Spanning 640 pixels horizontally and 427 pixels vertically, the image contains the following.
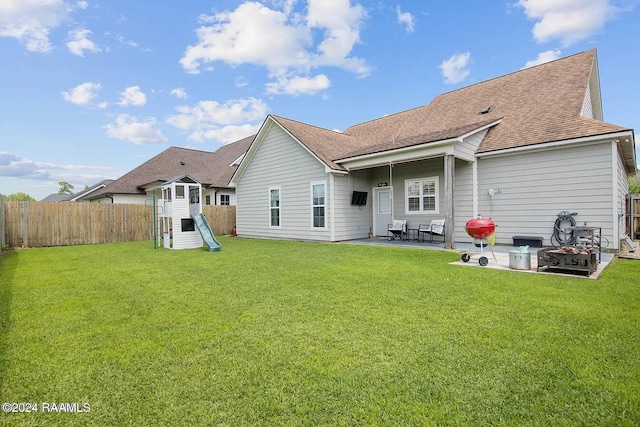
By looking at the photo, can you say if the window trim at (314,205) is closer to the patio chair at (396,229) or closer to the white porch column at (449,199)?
the patio chair at (396,229)

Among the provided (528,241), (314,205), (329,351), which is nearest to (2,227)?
(314,205)

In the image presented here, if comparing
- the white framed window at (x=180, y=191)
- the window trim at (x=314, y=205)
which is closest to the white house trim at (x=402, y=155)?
the window trim at (x=314, y=205)

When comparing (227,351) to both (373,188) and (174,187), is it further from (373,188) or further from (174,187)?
(373,188)

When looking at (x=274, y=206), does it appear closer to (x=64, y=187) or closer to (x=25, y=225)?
(x=25, y=225)

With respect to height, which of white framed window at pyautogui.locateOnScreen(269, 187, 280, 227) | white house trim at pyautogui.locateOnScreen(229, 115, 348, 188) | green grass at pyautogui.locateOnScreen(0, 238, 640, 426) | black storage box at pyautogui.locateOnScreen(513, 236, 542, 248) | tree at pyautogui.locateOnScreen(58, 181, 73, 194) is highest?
tree at pyautogui.locateOnScreen(58, 181, 73, 194)

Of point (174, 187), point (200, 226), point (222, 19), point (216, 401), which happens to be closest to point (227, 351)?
point (216, 401)

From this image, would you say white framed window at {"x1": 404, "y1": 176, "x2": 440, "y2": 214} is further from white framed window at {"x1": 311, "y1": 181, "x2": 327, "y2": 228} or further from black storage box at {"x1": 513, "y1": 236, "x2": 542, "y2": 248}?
white framed window at {"x1": 311, "y1": 181, "x2": 327, "y2": 228}

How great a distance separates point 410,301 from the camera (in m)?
4.14

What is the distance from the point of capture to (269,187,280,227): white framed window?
13.4 m

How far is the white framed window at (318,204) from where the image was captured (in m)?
11.6

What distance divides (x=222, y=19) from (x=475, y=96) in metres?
10.4

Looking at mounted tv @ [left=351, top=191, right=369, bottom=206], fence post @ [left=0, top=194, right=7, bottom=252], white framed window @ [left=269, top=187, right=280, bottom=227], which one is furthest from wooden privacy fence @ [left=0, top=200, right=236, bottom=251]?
mounted tv @ [left=351, top=191, right=369, bottom=206]

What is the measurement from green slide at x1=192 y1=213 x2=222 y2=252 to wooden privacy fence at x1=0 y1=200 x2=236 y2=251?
4841mm

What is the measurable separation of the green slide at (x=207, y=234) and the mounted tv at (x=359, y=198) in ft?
16.9
